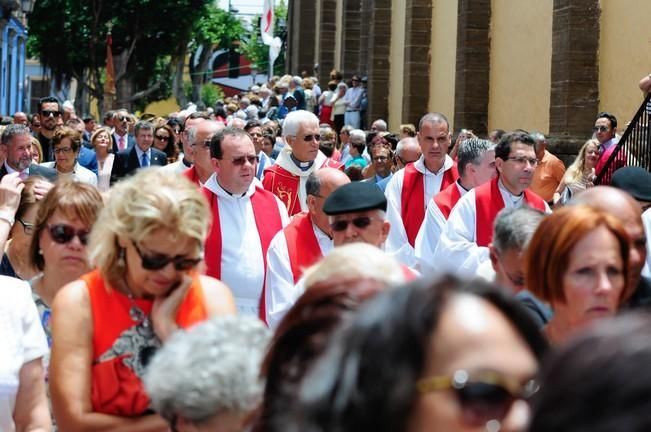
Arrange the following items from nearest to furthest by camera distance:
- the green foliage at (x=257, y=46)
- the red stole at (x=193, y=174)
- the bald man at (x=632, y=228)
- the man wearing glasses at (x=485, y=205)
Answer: the bald man at (x=632, y=228)
the man wearing glasses at (x=485, y=205)
the red stole at (x=193, y=174)
the green foliage at (x=257, y=46)

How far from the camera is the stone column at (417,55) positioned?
27.4m

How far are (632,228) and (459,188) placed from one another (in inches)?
179

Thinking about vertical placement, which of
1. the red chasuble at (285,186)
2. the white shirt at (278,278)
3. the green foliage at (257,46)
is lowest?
the white shirt at (278,278)

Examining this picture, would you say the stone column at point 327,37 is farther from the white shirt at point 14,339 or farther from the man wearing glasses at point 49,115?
the white shirt at point 14,339

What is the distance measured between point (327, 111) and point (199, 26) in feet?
94.0

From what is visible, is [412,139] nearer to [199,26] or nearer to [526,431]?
[526,431]

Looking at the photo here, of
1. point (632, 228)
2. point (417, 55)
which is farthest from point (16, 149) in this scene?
point (417, 55)

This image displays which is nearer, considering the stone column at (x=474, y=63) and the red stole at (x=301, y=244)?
the red stole at (x=301, y=244)

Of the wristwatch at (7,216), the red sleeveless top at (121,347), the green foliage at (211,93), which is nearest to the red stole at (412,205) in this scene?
the wristwatch at (7,216)

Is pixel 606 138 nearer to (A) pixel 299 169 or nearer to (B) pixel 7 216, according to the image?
(A) pixel 299 169

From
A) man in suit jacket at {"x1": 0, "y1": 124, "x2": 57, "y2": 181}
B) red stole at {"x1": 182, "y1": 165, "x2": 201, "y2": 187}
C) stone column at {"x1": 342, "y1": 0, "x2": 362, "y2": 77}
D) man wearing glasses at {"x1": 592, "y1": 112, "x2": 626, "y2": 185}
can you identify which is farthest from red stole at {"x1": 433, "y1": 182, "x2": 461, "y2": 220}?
stone column at {"x1": 342, "y1": 0, "x2": 362, "y2": 77}

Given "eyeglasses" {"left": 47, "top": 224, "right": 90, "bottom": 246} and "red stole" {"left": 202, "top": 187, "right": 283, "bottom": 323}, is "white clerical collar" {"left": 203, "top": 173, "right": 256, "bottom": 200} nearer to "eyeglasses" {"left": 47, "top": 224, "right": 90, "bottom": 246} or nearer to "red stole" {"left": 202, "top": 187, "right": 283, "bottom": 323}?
"red stole" {"left": 202, "top": 187, "right": 283, "bottom": 323}

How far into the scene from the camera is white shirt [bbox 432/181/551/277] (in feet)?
26.2

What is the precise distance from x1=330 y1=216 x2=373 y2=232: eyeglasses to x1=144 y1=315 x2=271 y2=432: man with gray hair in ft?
10.3
